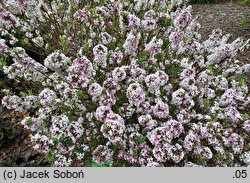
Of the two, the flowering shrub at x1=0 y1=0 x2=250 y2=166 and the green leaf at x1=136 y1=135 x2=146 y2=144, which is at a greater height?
the flowering shrub at x1=0 y1=0 x2=250 y2=166

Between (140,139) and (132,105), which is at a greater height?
(132,105)

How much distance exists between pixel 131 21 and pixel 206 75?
3.61ft

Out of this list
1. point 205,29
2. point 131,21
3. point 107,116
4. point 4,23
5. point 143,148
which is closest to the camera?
point 107,116

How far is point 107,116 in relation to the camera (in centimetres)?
306

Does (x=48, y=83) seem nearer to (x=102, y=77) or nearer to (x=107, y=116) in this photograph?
(x=102, y=77)

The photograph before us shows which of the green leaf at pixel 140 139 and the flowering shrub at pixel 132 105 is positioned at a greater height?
the flowering shrub at pixel 132 105

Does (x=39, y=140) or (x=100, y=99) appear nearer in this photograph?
(x=39, y=140)

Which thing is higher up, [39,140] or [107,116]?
[107,116]

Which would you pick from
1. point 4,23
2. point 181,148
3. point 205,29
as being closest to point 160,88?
point 181,148

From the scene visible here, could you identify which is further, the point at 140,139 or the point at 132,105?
the point at 132,105

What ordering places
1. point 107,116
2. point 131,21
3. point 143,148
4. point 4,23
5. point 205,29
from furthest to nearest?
point 205,29 → point 4,23 → point 131,21 → point 143,148 → point 107,116

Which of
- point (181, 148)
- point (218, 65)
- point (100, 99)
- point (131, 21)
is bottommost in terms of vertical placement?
point (181, 148)

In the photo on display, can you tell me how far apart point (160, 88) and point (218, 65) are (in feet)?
3.67

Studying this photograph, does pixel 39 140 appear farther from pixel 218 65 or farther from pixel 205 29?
pixel 205 29
